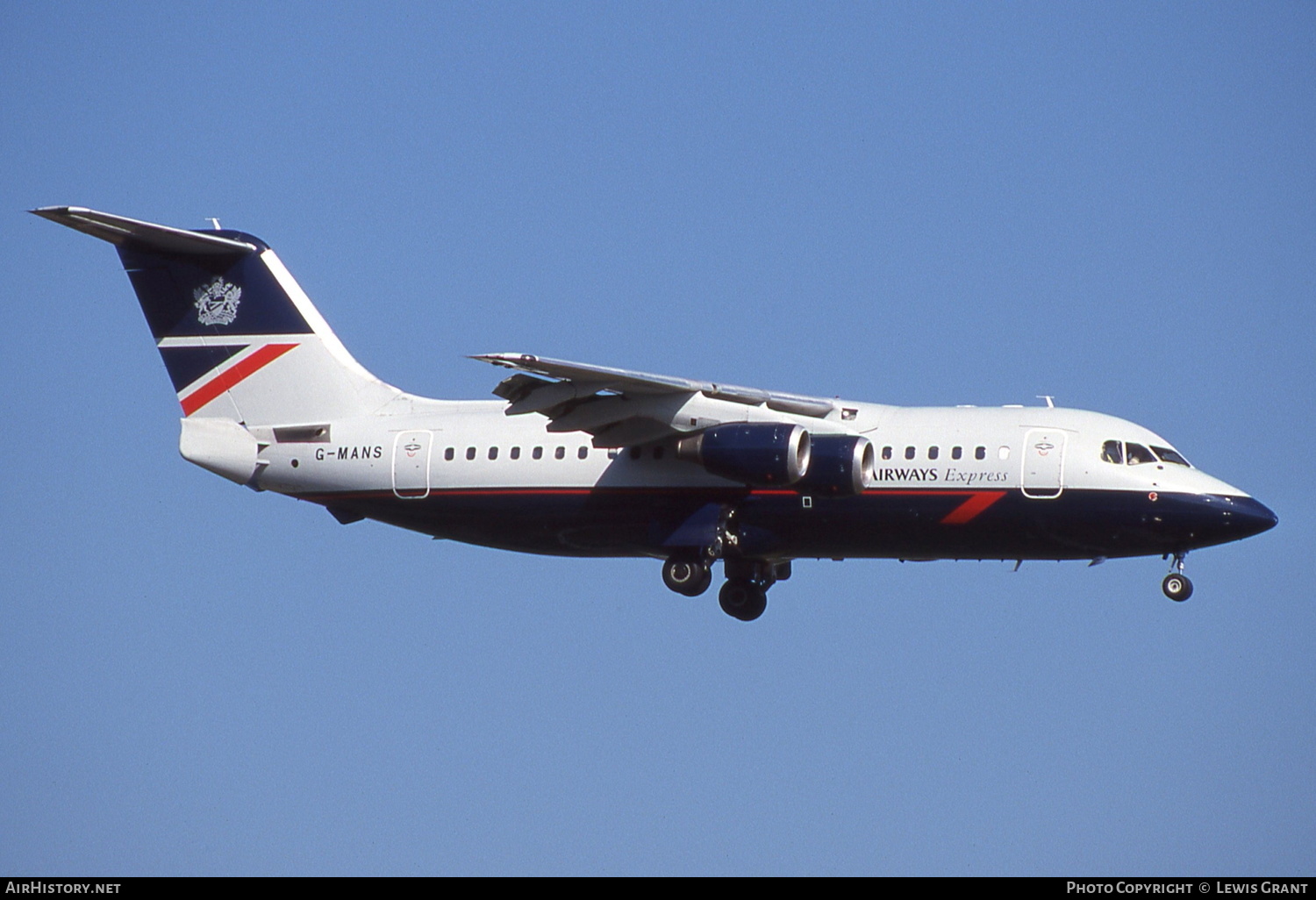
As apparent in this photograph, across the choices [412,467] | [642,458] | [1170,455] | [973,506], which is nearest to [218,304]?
[412,467]

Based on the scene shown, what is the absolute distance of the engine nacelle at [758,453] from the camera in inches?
911

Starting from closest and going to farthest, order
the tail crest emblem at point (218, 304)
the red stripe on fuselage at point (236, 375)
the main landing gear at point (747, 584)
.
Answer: the main landing gear at point (747, 584)
the red stripe on fuselage at point (236, 375)
the tail crest emblem at point (218, 304)

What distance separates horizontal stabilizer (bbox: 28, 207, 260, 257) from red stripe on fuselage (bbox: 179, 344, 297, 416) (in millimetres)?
1413

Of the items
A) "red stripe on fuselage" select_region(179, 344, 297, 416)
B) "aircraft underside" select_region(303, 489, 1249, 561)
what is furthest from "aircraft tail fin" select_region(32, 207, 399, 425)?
"aircraft underside" select_region(303, 489, 1249, 561)

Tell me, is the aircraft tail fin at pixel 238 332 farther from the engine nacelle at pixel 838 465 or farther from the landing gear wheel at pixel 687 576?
the engine nacelle at pixel 838 465

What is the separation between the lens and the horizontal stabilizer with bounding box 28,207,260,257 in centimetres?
2586

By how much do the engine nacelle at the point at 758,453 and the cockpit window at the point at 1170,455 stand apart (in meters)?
4.05

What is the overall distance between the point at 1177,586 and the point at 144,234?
1386 centimetres

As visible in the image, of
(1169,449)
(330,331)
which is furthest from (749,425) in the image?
(330,331)

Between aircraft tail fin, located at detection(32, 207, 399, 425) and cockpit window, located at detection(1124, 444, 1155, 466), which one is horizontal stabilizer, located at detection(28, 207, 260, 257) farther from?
cockpit window, located at detection(1124, 444, 1155, 466)

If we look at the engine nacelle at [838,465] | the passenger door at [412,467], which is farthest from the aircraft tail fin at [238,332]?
the engine nacelle at [838,465]

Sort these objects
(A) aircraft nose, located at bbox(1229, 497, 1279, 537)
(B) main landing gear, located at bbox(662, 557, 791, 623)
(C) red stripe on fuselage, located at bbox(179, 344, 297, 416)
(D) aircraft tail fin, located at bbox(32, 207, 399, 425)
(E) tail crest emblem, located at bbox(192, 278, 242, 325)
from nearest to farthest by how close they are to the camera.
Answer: (A) aircraft nose, located at bbox(1229, 497, 1279, 537), (B) main landing gear, located at bbox(662, 557, 791, 623), (D) aircraft tail fin, located at bbox(32, 207, 399, 425), (C) red stripe on fuselage, located at bbox(179, 344, 297, 416), (E) tail crest emblem, located at bbox(192, 278, 242, 325)

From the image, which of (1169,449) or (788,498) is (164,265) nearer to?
(788,498)

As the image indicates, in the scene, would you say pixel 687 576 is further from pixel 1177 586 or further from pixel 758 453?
pixel 1177 586
